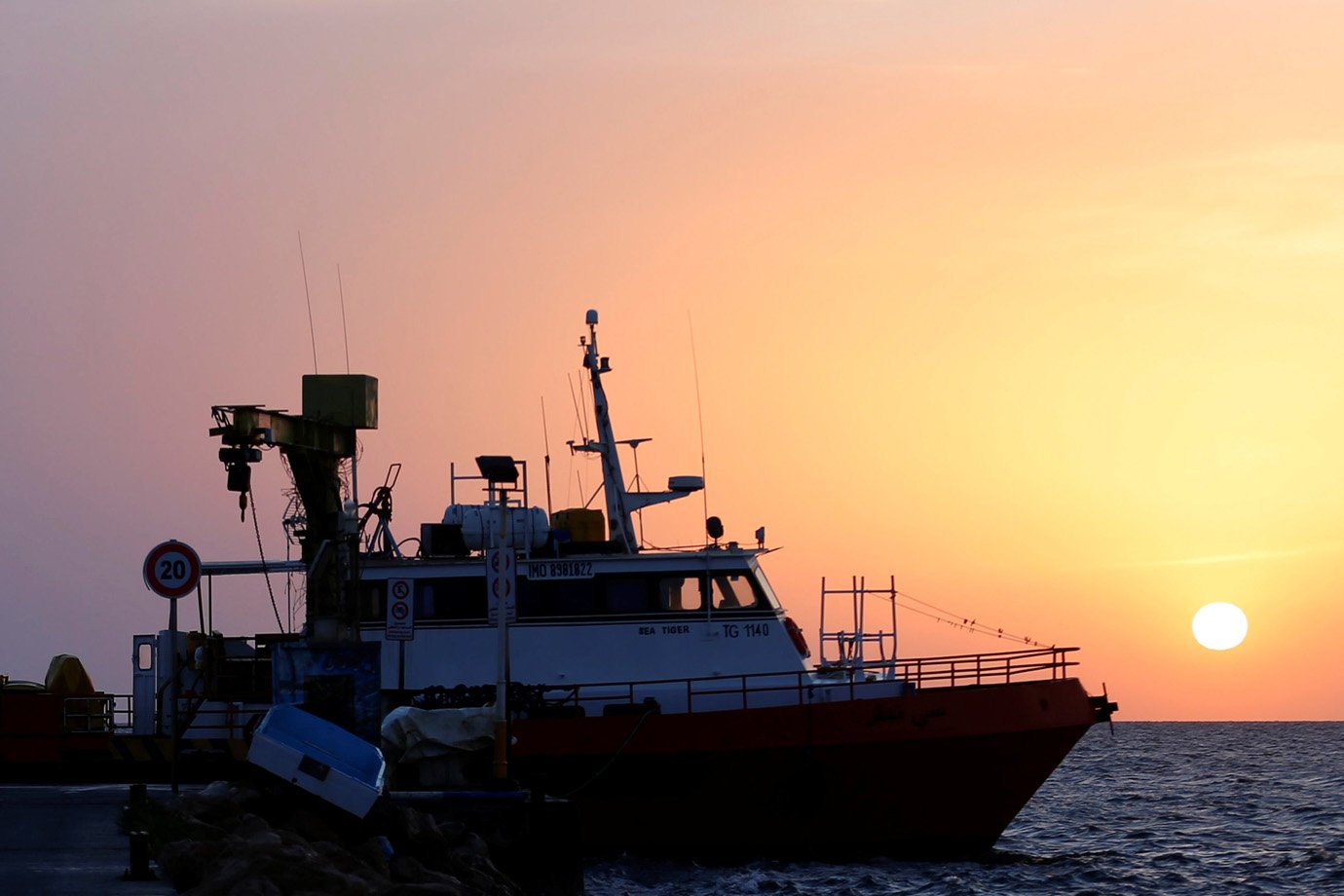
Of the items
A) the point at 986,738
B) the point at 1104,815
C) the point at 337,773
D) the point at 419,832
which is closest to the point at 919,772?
the point at 986,738

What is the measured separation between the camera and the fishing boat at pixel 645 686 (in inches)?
867

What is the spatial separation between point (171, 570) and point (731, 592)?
8.72 metres

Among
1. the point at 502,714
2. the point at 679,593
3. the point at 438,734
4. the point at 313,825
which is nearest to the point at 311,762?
the point at 313,825

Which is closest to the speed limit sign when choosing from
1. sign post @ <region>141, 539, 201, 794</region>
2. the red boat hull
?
sign post @ <region>141, 539, 201, 794</region>

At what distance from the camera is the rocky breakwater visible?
12.2 metres

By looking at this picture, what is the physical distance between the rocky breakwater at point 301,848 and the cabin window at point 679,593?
6.16m

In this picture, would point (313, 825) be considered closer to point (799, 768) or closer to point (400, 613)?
point (400, 613)

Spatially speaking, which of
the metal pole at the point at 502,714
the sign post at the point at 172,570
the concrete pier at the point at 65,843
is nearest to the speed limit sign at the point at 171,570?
the sign post at the point at 172,570

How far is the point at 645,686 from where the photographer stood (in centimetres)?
2298

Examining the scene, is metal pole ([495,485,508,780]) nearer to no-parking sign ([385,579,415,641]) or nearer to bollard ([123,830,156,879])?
no-parking sign ([385,579,415,641])

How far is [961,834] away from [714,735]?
3.57 meters

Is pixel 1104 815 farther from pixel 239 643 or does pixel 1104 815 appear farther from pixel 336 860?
pixel 336 860

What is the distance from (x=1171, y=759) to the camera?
7500cm

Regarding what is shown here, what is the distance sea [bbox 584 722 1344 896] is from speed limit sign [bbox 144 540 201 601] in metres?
6.60
